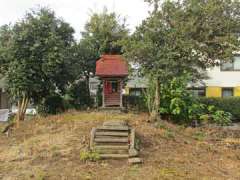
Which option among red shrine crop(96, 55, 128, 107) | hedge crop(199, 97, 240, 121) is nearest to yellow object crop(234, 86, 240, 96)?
hedge crop(199, 97, 240, 121)

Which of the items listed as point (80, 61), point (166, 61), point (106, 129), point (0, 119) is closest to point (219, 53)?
point (166, 61)

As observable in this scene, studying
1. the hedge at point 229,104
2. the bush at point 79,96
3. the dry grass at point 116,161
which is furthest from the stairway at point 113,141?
the hedge at point 229,104

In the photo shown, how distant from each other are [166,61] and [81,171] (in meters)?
7.43

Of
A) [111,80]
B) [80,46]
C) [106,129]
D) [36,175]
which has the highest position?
[80,46]

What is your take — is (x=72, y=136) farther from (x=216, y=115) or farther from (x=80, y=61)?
(x=80, y=61)

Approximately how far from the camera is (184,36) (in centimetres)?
1565

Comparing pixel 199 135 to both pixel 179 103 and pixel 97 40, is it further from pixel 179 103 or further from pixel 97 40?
pixel 97 40

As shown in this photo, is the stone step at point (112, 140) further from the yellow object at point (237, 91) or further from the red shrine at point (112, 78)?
the yellow object at point (237, 91)

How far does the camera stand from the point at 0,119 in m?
19.0

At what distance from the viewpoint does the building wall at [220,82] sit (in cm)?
3058

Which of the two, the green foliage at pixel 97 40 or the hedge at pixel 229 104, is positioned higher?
the green foliage at pixel 97 40

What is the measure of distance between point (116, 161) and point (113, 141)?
1.22 metres

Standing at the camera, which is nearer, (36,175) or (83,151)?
(36,175)

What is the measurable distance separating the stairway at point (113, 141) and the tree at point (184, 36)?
13.7 ft
